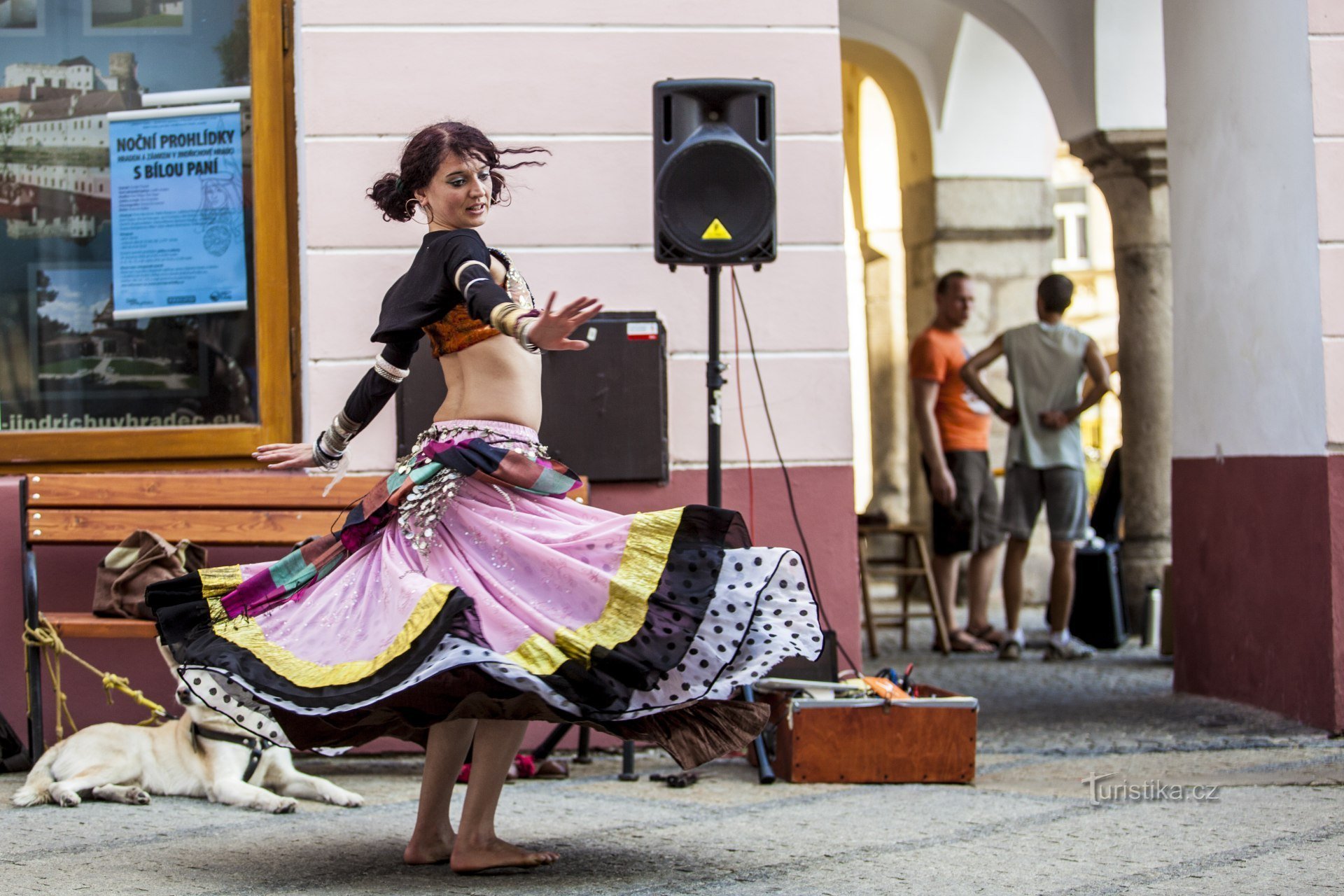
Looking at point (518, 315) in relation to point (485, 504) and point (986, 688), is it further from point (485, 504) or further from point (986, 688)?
point (986, 688)

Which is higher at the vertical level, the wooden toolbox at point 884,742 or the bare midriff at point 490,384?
the bare midriff at point 490,384

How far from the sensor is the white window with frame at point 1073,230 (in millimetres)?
36469

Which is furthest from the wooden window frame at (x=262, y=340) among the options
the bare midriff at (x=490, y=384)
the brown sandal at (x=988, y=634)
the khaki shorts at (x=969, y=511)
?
the brown sandal at (x=988, y=634)

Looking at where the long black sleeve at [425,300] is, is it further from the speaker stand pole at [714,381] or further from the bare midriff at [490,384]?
the speaker stand pole at [714,381]

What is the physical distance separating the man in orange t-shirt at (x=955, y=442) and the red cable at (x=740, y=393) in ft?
10.7

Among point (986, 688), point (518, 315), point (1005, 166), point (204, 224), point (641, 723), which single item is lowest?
point (986, 688)

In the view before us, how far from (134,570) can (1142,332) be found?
245 inches

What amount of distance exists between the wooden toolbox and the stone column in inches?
188

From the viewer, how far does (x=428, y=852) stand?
3.86 m

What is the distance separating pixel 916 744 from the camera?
5184 mm

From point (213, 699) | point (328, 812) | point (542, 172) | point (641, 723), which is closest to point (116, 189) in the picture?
point (542, 172)

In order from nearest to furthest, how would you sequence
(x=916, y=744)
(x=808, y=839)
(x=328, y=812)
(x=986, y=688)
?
(x=808, y=839), (x=328, y=812), (x=916, y=744), (x=986, y=688)

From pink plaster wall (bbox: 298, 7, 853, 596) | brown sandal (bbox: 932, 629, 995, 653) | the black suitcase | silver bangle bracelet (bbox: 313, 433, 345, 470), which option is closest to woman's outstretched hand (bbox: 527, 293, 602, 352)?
silver bangle bracelet (bbox: 313, 433, 345, 470)

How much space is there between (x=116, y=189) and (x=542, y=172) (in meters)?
1.61
